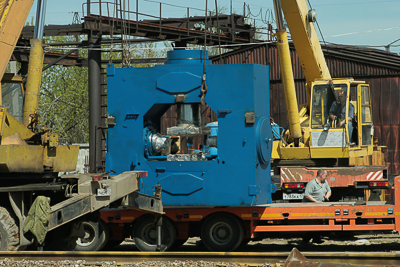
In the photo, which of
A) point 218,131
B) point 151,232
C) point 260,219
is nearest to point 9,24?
point 218,131

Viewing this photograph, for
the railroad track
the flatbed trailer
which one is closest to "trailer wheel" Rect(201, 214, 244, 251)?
the flatbed trailer

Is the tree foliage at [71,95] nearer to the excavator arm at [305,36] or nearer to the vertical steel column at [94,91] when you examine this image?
the vertical steel column at [94,91]

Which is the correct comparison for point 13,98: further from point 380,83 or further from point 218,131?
point 380,83

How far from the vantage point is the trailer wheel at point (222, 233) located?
9859 millimetres

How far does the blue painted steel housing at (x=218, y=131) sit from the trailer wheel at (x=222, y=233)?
0.56 meters

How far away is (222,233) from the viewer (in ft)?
32.6

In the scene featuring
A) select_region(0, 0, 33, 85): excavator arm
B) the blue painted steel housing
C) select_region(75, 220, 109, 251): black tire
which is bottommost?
select_region(75, 220, 109, 251): black tire

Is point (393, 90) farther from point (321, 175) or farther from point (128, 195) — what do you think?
point (128, 195)

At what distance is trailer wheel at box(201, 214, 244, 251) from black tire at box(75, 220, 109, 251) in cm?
186

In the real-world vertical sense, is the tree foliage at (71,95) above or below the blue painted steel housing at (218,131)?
above

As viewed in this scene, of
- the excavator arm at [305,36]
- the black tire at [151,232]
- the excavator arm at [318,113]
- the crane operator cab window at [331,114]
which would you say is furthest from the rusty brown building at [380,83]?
the black tire at [151,232]

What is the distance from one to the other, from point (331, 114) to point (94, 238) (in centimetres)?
614

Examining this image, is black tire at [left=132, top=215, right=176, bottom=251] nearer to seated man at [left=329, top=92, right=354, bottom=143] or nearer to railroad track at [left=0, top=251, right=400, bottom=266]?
railroad track at [left=0, top=251, right=400, bottom=266]

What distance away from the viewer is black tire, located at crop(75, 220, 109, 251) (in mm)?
10125
